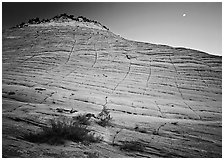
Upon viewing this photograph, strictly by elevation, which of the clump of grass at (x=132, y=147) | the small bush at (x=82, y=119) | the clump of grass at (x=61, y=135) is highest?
the small bush at (x=82, y=119)

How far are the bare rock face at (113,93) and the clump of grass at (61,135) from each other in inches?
7.1

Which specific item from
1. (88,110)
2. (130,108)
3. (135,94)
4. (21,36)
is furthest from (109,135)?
(21,36)

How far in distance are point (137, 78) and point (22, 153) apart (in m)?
7.70

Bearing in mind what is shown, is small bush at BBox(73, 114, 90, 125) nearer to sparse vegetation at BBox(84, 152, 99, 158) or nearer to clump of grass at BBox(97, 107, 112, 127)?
clump of grass at BBox(97, 107, 112, 127)

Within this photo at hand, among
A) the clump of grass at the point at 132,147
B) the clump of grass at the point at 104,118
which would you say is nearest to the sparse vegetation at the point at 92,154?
the clump of grass at the point at 132,147

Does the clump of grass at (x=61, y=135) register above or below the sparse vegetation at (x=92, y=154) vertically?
above

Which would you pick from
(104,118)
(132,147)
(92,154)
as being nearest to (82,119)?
(104,118)

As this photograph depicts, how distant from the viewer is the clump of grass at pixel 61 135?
5.35 m

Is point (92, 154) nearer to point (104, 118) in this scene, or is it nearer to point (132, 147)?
point (132, 147)

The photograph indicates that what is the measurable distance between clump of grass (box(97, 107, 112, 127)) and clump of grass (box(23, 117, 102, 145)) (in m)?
0.81

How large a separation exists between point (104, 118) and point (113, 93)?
276cm

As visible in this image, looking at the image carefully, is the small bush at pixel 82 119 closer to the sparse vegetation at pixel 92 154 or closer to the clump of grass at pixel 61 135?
the clump of grass at pixel 61 135

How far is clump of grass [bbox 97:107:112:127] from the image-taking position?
21.8ft

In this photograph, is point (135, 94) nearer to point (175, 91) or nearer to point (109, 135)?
point (175, 91)
